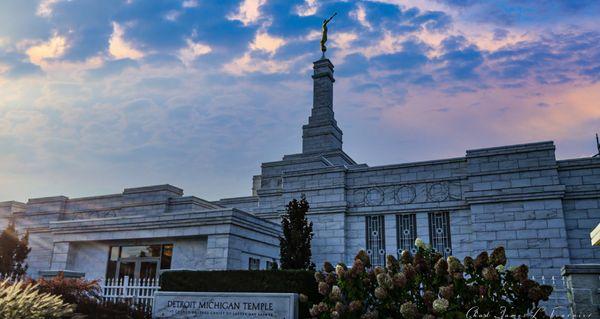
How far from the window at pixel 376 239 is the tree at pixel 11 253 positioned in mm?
15765

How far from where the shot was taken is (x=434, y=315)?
7.98 m

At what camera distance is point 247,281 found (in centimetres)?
1056

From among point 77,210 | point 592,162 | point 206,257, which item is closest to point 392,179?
point 592,162

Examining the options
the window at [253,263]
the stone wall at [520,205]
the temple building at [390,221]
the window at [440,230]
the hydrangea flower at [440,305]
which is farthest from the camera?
the window at [440,230]

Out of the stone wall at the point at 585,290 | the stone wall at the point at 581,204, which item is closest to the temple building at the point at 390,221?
the stone wall at the point at 581,204

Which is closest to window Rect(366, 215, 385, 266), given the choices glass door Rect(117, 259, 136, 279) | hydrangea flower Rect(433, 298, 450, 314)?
glass door Rect(117, 259, 136, 279)

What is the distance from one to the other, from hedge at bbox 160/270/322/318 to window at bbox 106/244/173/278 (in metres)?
5.89

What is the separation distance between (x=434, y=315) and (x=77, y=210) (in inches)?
973

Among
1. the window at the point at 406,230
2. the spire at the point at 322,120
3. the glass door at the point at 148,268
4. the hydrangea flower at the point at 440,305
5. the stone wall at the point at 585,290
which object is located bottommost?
the hydrangea flower at the point at 440,305

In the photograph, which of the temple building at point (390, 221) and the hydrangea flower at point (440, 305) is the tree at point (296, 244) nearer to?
the temple building at point (390, 221)

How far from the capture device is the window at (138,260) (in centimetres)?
1730

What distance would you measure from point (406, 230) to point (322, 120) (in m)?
10.4

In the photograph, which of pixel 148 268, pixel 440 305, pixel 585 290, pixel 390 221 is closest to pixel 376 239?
pixel 390 221

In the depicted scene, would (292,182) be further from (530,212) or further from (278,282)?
(278,282)
